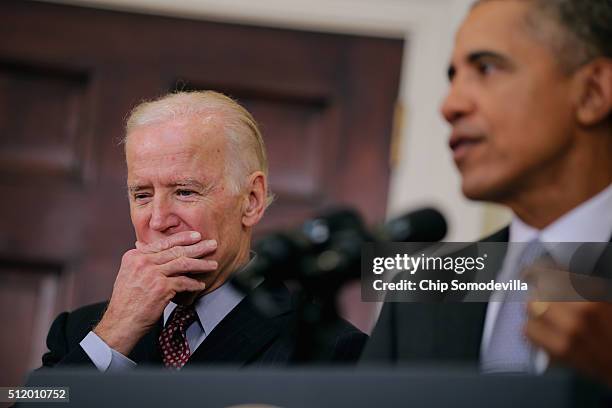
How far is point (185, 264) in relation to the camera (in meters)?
1.44

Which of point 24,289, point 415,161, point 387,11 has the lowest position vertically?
point 24,289

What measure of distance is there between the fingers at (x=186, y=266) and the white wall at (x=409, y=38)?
99 centimetres

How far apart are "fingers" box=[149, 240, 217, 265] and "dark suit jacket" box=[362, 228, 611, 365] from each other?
0.99ft

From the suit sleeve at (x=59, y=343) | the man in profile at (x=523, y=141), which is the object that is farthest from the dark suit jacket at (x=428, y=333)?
the suit sleeve at (x=59, y=343)

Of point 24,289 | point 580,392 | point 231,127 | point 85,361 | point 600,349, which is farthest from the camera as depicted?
point 24,289

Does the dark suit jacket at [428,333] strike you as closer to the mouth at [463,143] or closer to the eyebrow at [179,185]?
the mouth at [463,143]

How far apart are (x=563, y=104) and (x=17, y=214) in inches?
58.5

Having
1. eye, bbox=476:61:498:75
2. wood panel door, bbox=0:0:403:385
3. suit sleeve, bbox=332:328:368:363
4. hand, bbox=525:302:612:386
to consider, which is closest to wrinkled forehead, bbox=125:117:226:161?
suit sleeve, bbox=332:328:368:363

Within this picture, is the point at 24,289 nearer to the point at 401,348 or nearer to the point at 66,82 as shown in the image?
the point at 66,82

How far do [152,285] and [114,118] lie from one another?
3.39ft

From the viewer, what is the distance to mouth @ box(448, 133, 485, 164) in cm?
122

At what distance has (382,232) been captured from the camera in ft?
3.22

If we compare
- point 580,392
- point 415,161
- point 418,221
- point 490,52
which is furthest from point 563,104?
point 415,161

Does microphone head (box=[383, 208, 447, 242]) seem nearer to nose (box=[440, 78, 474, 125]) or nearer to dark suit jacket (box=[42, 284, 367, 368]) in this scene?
nose (box=[440, 78, 474, 125])
